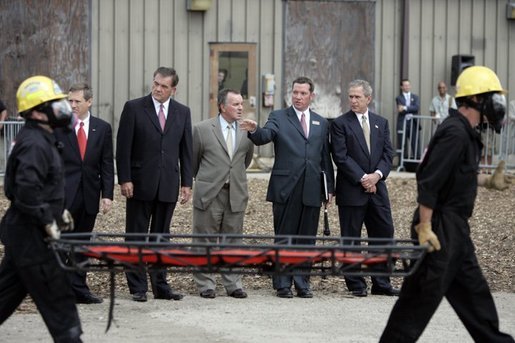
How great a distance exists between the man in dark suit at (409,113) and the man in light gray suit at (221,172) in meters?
11.8

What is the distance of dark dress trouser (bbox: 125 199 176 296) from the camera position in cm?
1171

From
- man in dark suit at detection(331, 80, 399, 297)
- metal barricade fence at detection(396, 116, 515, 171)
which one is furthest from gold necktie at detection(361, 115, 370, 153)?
metal barricade fence at detection(396, 116, 515, 171)

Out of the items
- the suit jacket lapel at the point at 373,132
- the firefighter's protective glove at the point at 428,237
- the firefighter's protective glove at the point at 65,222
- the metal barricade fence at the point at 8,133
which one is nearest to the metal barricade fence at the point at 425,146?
the metal barricade fence at the point at 8,133

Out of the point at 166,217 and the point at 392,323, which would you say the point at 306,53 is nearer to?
the point at 166,217

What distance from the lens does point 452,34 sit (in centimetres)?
2458

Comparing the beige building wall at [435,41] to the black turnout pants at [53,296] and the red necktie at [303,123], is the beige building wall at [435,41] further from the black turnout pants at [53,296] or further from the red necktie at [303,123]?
the black turnout pants at [53,296]

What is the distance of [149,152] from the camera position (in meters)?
11.9

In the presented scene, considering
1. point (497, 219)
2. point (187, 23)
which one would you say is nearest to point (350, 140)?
point (497, 219)

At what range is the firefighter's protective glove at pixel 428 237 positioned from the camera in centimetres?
827

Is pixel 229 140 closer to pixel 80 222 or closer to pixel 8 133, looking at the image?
pixel 80 222

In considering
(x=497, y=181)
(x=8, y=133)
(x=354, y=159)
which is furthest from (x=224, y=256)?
(x=8, y=133)

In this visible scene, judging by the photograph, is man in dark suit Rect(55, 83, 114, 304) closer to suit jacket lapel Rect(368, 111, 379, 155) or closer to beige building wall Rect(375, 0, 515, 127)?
suit jacket lapel Rect(368, 111, 379, 155)

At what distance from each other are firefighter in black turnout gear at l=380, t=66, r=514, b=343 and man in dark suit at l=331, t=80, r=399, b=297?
3628mm

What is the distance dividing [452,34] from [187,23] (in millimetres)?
5157
